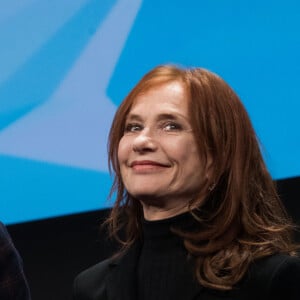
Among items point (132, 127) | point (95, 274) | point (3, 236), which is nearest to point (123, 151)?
point (132, 127)

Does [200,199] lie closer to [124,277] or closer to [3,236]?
[124,277]

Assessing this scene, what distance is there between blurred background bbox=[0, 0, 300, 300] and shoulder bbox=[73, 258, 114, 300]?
533 mm

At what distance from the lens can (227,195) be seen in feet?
5.41

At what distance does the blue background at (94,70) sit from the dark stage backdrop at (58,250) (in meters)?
0.25

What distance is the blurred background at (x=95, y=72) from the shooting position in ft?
7.73

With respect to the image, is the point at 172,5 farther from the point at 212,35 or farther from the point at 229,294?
the point at 229,294

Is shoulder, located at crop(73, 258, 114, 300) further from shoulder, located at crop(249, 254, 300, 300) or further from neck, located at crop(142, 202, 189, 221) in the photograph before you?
shoulder, located at crop(249, 254, 300, 300)

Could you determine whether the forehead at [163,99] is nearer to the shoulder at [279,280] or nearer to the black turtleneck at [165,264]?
the black turtleneck at [165,264]

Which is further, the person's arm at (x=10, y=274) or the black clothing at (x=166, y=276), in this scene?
the person's arm at (x=10, y=274)

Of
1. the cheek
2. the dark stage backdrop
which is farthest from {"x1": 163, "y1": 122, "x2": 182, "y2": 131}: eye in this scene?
the dark stage backdrop

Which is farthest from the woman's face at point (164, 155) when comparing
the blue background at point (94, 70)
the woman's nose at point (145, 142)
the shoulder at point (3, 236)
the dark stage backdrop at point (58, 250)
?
the dark stage backdrop at point (58, 250)

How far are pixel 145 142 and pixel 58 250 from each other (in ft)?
3.76

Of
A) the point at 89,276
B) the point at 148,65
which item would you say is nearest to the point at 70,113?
the point at 148,65

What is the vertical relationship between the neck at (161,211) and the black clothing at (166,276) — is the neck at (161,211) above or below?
above
